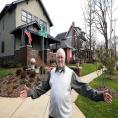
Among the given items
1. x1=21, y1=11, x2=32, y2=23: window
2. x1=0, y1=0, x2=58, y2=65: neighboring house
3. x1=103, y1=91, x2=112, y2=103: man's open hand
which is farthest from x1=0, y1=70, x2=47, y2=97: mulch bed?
x1=21, y1=11, x2=32, y2=23: window

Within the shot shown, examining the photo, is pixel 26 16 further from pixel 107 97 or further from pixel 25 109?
pixel 107 97

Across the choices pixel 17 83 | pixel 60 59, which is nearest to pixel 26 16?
pixel 17 83

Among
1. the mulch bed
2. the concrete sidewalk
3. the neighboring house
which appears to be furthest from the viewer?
the neighboring house

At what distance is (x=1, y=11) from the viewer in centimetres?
3002

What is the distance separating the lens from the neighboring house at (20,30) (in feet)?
85.1

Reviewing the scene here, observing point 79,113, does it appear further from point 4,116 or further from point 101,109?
point 4,116

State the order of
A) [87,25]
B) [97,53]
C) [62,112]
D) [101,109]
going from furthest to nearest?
[87,25], [97,53], [101,109], [62,112]

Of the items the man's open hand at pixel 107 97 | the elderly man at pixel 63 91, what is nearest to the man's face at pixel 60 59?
the elderly man at pixel 63 91

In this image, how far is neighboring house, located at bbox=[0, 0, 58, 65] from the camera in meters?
26.0

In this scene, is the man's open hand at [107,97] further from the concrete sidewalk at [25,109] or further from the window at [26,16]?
the window at [26,16]

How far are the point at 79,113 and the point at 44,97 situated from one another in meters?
2.99

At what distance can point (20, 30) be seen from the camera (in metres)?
26.6

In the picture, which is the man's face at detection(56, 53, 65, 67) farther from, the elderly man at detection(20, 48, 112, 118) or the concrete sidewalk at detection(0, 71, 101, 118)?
the concrete sidewalk at detection(0, 71, 101, 118)

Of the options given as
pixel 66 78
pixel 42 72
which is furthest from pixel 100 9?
pixel 66 78
